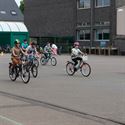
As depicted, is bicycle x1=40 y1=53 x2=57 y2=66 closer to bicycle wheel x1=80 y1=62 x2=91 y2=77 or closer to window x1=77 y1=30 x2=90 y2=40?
bicycle wheel x1=80 y1=62 x2=91 y2=77

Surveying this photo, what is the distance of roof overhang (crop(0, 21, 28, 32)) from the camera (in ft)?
255

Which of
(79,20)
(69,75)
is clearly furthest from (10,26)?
(69,75)

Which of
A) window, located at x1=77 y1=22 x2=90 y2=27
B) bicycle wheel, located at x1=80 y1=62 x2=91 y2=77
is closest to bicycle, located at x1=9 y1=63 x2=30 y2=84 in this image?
bicycle wheel, located at x1=80 y1=62 x2=91 y2=77

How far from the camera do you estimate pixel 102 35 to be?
6656cm

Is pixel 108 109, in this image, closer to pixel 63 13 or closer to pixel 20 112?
pixel 20 112

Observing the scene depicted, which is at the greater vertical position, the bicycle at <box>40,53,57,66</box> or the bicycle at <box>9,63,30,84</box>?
the bicycle at <box>9,63,30,84</box>

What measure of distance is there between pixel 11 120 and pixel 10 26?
227 feet

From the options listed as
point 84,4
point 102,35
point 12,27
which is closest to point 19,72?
point 102,35

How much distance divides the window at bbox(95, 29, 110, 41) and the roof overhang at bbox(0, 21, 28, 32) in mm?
15824

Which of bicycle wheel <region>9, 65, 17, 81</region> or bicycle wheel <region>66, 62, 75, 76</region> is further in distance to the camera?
bicycle wheel <region>66, 62, 75, 76</region>

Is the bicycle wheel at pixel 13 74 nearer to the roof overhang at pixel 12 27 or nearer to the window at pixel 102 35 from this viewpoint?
the window at pixel 102 35

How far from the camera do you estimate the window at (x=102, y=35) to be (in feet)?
216

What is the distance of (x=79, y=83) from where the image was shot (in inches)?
792

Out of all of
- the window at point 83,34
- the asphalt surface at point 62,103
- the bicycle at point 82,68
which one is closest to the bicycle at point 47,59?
the bicycle at point 82,68
